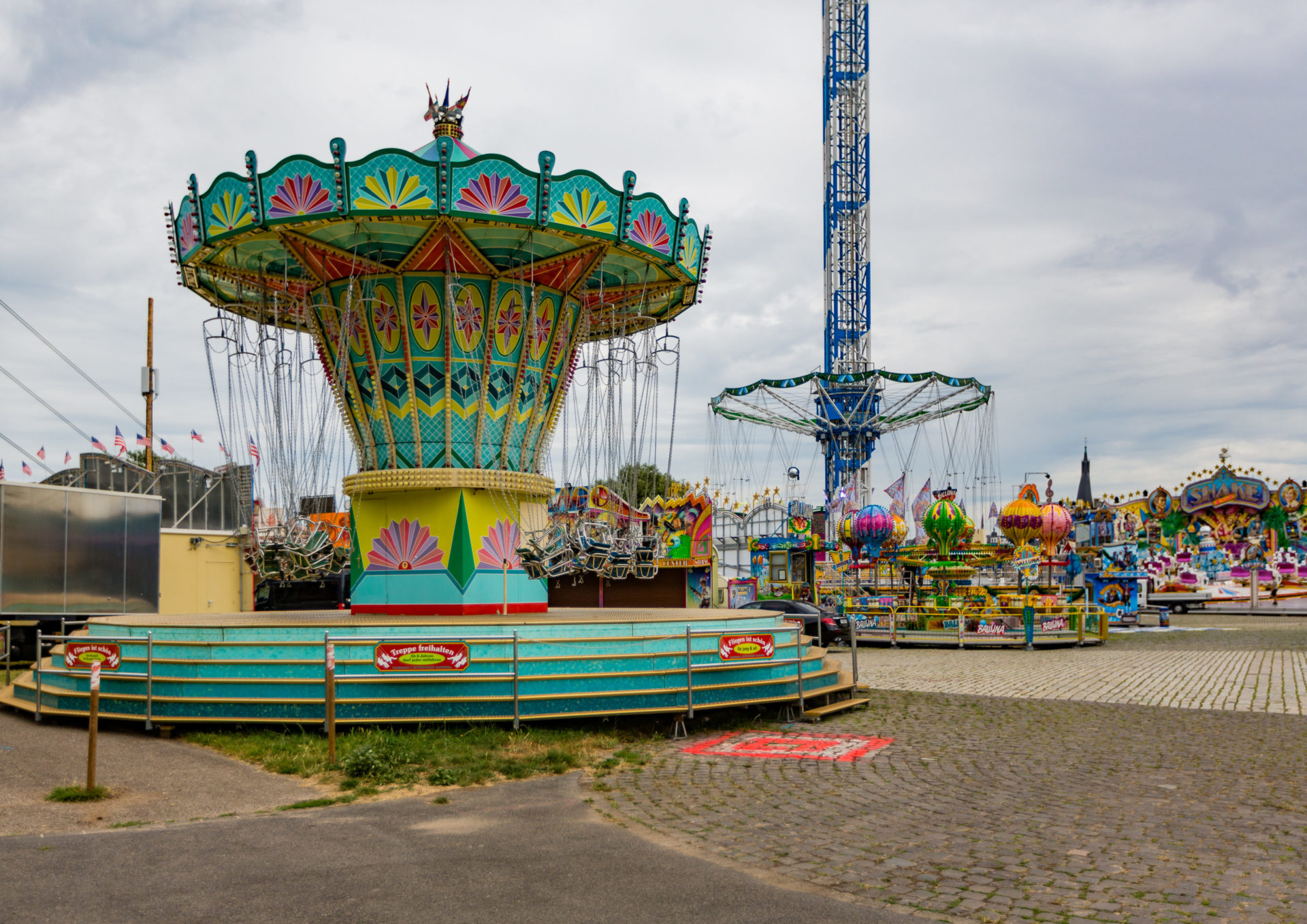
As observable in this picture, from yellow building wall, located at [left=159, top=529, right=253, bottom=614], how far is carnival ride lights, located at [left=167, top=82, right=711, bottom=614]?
1353cm

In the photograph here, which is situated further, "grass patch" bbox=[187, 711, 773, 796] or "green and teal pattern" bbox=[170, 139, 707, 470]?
"green and teal pattern" bbox=[170, 139, 707, 470]

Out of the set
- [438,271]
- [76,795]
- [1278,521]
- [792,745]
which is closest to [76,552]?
[438,271]

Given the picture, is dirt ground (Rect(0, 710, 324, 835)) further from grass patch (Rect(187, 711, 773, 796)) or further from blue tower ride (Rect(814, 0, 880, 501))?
blue tower ride (Rect(814, 0, 880, 501))

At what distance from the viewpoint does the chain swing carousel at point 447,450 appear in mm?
11109

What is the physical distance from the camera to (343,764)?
356 inches

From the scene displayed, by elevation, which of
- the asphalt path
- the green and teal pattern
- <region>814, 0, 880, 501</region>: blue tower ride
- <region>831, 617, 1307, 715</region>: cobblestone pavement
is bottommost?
<region>831, 617, 1307, 715</region>: cobblestone pavement

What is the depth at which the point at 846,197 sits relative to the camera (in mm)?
46938

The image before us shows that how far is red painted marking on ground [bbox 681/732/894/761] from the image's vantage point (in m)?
10.2

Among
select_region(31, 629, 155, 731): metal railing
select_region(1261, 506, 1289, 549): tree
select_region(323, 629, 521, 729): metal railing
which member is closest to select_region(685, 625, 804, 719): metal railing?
select_region(323, 629, 521, 729): metal railing

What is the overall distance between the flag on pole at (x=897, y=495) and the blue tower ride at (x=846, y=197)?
1.30 meters

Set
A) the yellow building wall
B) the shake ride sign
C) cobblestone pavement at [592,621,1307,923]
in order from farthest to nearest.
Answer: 1. the yellow building wall
2. the shake ride sign
3. cobblestone pavement at [592,621,1307,923]

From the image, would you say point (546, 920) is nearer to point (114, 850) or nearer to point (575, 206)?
point (114, 850)

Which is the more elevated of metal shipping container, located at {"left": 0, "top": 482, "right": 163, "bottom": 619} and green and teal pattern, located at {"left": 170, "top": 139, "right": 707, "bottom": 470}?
green and teal pattern, located at {"left": 170, "top": 139, "right": 707, "bottom": 470}

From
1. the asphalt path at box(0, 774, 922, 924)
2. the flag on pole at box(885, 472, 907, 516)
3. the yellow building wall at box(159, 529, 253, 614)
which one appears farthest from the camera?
the flag on pole at box(885, 472, 907, 516)
